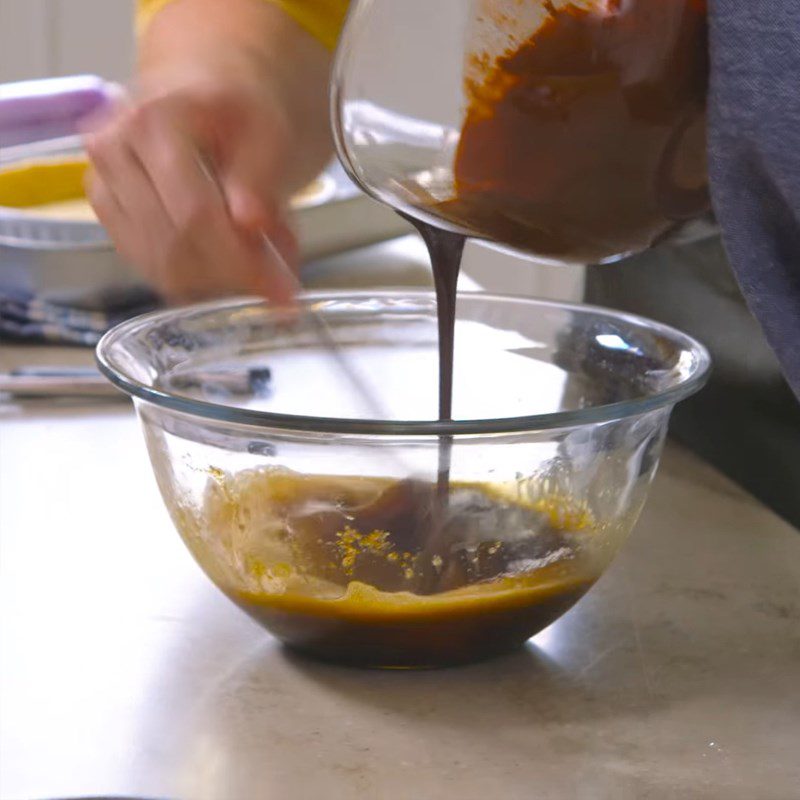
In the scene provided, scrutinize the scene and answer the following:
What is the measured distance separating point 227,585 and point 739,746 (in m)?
0.22

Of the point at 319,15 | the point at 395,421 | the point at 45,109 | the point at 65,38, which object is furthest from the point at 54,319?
the point at 65,38

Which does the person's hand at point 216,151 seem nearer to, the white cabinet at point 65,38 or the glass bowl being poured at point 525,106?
the glass bowl being poured at point 525,106

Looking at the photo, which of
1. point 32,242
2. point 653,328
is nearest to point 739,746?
point 653,328

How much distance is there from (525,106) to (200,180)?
259mm

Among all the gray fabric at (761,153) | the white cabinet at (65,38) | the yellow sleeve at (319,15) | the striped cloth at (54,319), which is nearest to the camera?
the gray fabric at (761,153)

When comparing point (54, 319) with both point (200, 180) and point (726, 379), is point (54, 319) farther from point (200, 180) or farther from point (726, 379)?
point (726, 379)

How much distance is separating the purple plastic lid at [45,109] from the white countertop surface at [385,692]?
0.38m

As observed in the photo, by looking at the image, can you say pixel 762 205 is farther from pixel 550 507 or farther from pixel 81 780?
pixel 81 780

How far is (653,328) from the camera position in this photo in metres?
0.66

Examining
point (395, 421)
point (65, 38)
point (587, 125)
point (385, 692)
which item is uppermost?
point (587, 125)

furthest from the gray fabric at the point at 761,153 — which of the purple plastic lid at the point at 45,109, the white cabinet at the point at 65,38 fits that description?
the white cabinet at the point at 65,38

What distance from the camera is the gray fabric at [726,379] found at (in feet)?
2.55

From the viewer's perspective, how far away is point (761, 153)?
1.63ft

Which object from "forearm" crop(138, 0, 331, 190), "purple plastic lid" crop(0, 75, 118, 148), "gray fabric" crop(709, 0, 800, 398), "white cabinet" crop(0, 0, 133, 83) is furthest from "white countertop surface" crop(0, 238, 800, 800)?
"white cabinet" crop(0, 0, 133, 83)
